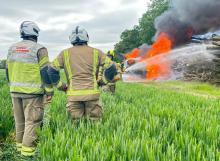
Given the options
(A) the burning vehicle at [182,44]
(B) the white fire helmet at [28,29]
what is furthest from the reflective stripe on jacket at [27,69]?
(A) the burning vehicle at [182,44]

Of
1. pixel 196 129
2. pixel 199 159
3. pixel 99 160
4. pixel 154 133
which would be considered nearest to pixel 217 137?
pixel 196 129

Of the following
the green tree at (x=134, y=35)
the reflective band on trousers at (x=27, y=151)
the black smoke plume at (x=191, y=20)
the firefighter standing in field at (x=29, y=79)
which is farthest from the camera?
the green tree at (x=134, y=35)

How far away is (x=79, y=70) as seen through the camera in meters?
5.93

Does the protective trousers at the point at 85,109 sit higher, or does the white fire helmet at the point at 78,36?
the white fire helmet at the point at 78,36

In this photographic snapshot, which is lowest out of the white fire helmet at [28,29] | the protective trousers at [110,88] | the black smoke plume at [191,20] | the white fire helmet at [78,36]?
the protective trousers at [110,88]

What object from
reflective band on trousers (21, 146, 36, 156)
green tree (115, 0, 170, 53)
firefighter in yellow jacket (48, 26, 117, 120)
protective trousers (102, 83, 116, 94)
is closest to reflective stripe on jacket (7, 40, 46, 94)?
firefighter in yellow jacket (48, 26, 117, 120)

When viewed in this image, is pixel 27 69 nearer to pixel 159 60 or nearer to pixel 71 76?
pixel 71 76

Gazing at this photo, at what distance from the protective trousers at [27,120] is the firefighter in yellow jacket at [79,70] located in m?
0.48

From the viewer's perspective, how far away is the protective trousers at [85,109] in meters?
6.02

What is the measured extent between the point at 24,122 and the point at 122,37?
2022 inches

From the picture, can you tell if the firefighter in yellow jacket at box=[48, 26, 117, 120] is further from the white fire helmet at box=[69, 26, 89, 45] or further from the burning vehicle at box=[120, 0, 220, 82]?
the burning vehicle at box=[120, 0, 220, 82]

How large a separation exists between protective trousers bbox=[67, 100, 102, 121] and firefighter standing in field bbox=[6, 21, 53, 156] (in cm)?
42

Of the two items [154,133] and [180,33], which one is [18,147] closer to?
[154,133]

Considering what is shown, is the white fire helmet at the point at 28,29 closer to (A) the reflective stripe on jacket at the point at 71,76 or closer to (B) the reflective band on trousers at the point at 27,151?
(A) the reflective stripe on jacket at the point at 71,76
